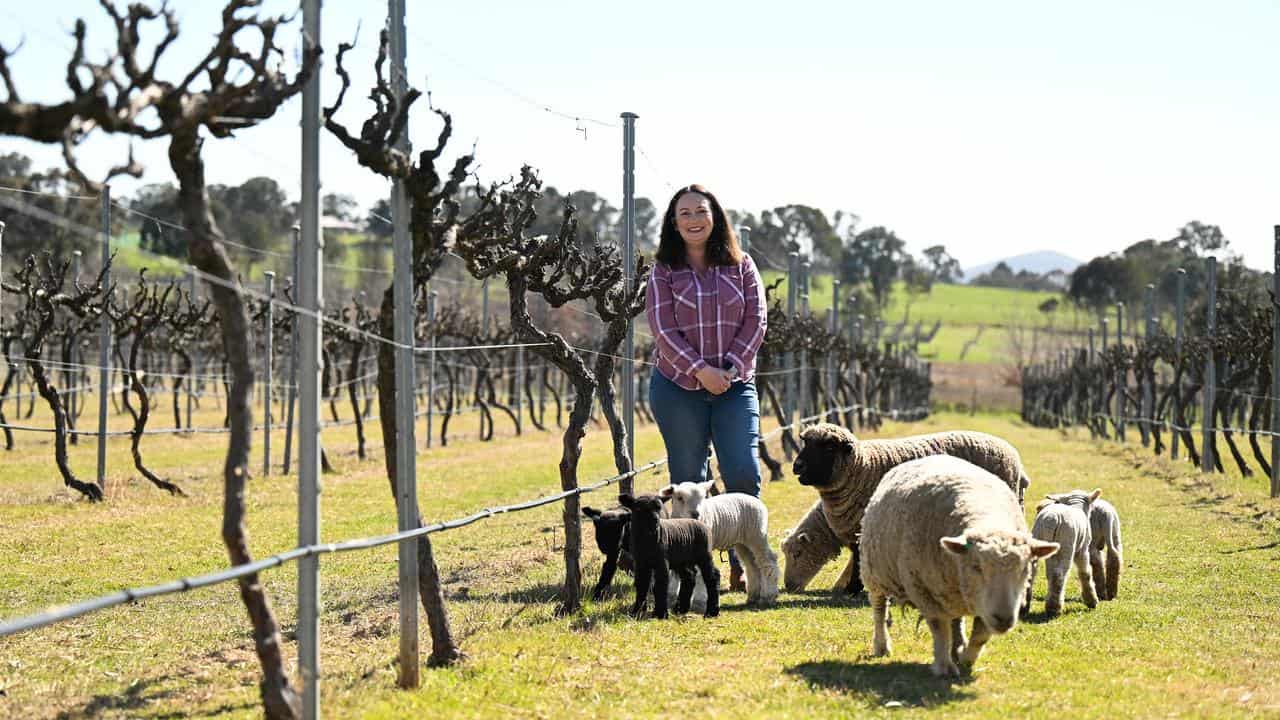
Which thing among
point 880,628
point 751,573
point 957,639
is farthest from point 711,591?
point 957,639

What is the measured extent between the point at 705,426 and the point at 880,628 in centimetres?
202

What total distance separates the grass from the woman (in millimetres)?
1015

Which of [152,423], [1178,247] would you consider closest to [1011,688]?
[152,423]

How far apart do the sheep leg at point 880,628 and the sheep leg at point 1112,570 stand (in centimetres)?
281

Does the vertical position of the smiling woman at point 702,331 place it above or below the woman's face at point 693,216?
below

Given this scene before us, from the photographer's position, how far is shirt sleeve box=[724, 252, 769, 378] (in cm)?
781

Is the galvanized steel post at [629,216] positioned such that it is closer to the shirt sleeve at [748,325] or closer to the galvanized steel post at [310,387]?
the shirt sleeve at [748,325]

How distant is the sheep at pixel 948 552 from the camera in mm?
5477

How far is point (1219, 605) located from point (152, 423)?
29.9 metres

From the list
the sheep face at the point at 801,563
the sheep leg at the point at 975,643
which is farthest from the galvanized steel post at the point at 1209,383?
the sheep leg at the point at 975,643

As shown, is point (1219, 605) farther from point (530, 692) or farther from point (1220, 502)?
point (1220, 502)

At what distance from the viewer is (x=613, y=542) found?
772 cm

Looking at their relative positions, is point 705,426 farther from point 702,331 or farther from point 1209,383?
point 1209,383

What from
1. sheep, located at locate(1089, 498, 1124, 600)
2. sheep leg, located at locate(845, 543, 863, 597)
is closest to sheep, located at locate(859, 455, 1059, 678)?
sheep leg, located at locate(845, 543, 863, 597)
